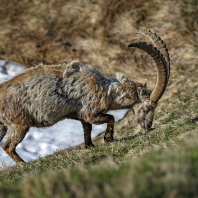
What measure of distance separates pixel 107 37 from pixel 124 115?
4.31 metres

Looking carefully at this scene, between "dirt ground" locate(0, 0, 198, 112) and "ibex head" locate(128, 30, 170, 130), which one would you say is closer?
"ibex head" locate(128, 30, 170, 130)

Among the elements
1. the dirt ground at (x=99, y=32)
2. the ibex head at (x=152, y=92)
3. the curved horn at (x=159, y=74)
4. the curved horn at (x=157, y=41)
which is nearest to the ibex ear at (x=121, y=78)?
the ibex head at (x=152, y=92)

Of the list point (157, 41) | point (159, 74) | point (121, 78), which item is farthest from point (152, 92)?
point (157, 41)

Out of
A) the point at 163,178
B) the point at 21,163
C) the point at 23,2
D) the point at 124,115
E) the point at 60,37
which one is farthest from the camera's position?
the point at 23,2

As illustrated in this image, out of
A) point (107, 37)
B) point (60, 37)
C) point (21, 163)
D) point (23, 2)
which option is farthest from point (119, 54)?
point (21, 163)

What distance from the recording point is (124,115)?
16.5 metres

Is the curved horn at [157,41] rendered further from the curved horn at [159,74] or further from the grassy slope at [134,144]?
the grassy slope at [134,144]

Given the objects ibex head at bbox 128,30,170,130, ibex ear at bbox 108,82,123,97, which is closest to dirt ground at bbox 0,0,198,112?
ibex head at bbox 128,30,170,130

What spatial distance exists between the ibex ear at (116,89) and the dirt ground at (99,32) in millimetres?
6352

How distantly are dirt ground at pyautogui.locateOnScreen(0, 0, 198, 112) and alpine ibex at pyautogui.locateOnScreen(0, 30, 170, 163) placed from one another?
6.23 m

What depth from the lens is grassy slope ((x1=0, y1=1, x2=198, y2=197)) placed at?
4.38 metres

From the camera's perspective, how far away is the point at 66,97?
10.8m

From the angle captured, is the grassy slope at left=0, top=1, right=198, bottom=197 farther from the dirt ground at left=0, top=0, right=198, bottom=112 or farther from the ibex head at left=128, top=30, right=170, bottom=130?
the ibex head at left=128, top=30, right=170, bottom=130

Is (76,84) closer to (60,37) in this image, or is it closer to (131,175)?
(131,175)
